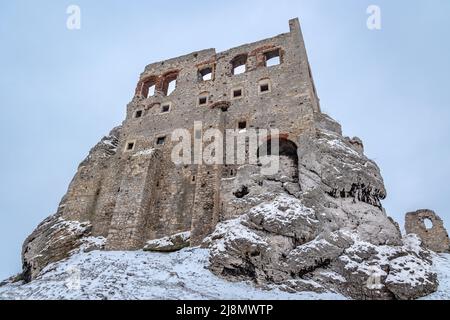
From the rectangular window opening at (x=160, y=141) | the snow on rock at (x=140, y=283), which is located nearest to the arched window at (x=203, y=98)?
the rectangular window opening at (x=160, y=141)

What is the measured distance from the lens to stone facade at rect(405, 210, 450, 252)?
73.7ft

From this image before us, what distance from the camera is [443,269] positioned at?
16.5m

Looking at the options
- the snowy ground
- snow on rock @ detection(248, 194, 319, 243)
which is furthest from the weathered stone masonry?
snow on rock @ detection(248, 194, 319, 243)

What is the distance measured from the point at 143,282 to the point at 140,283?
6.5 inches

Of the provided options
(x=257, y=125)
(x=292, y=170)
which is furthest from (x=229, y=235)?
(x=257, y=125)

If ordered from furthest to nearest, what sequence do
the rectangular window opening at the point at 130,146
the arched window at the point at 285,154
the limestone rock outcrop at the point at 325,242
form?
the rectangular window opening at the point at 130,146
the arched window at the point at 285,154
the limestone rock outcrop at the point at 325,242

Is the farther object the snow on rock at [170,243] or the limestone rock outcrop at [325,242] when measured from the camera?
the snow on rock at [170,243]

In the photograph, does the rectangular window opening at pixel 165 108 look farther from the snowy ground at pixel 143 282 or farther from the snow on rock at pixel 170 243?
the snowy ground at pixel 143 282

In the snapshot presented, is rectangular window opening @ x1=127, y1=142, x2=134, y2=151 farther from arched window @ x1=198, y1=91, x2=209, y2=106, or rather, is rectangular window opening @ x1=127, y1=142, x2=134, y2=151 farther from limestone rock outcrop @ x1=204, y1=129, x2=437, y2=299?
limestone rock outcrop @ x1=204, y1=129, x2=437, y2=299

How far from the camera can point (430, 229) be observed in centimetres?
2306

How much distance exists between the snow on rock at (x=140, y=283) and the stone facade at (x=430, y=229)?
13.1m

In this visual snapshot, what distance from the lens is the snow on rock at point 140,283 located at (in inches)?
467

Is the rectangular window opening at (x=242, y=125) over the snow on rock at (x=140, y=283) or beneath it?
over

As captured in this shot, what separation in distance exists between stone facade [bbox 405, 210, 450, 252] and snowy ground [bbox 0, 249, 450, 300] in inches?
268
